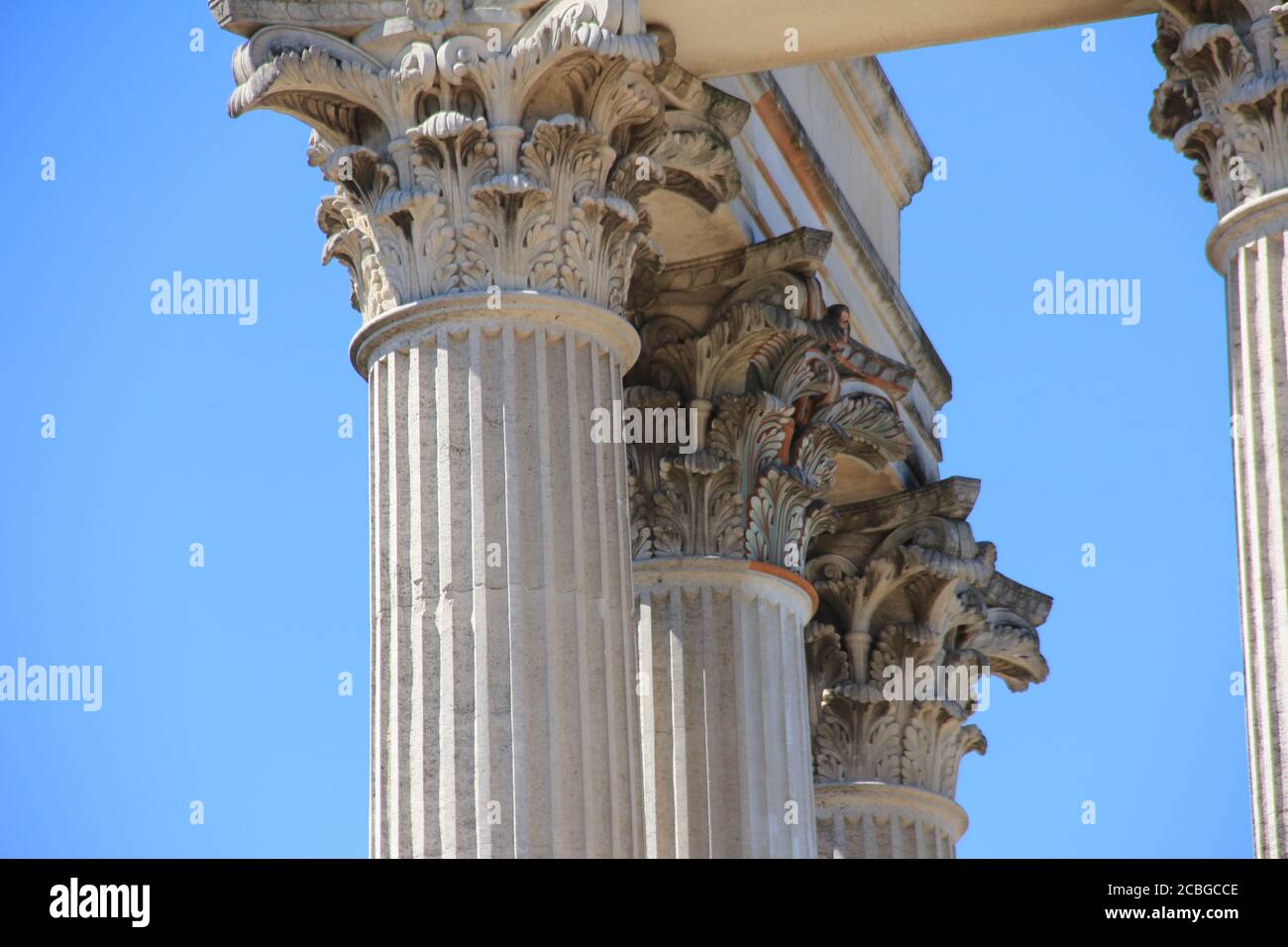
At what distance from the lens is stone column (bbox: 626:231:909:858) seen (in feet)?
114

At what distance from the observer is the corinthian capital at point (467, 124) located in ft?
94.6

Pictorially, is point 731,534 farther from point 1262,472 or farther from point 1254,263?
point 1262,472

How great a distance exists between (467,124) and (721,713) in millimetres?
9521

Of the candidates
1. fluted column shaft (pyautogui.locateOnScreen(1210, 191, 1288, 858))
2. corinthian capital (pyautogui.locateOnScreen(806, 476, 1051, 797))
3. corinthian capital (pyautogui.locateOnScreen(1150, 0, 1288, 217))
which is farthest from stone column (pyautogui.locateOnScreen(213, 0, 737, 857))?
corinthian capital (pyautogui.locateOnScreen(806, 476, 1051, 797))

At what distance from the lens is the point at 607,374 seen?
1148 inches

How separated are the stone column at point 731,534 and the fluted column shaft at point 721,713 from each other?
2 cm

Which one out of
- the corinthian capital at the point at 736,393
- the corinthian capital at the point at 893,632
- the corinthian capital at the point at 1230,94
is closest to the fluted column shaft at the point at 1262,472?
the corinthian capital at the point at 1230,94

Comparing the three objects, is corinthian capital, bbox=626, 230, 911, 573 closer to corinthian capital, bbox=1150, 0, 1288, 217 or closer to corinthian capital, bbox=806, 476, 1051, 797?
corinthian capital, bbox=806, 476, 1051, 797

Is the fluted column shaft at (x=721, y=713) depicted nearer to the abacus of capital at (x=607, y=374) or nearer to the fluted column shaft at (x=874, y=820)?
the abacus of capital at (x=607, y=374)

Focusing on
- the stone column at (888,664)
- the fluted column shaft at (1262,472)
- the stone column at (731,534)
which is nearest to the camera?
the fluted column shaft at (1262,472)

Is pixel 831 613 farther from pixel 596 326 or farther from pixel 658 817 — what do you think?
pixel 596 326

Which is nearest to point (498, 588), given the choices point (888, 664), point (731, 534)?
point (731, 534)

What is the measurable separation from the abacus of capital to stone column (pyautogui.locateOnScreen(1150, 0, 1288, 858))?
0.11 ft
